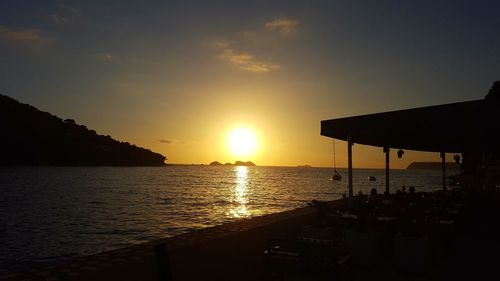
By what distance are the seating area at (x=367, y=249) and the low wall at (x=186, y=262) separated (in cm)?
140

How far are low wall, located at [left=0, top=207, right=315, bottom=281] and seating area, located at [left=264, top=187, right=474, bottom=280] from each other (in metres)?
1.40

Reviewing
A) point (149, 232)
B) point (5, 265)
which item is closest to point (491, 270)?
point (5, 265)

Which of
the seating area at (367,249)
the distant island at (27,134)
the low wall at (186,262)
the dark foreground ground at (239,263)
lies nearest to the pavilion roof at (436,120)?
the seating area at (367,249)

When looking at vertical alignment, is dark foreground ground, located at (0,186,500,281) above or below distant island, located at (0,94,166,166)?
below

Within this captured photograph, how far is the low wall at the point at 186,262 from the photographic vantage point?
7.25 meters

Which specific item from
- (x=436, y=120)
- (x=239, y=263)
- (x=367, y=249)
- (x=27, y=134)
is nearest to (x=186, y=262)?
(x=239, y=263)

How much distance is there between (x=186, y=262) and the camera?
8.24 meters


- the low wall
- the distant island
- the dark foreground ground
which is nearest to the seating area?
the dark foreground ground

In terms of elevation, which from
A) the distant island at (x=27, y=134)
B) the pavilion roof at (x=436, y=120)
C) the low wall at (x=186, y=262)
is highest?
the distant island at (x=27, y=134)

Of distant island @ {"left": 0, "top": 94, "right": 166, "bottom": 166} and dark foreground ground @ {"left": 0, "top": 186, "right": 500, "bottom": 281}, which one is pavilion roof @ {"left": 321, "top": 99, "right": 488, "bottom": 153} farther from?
distant island @ {"left": 0, "top": 94, "right": 166, "bottom": 166}

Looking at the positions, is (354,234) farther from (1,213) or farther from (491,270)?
(1,213)

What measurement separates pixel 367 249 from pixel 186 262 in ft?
11.6

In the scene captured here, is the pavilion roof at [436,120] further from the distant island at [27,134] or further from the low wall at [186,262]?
the distant island at [27,134]

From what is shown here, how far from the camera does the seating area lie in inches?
214
